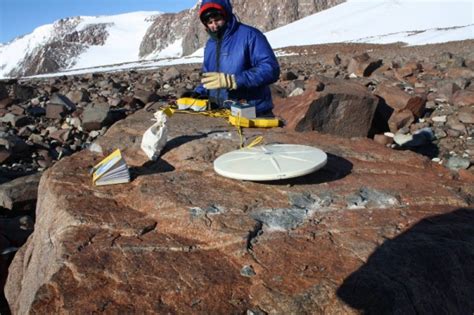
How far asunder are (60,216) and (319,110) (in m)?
2.96

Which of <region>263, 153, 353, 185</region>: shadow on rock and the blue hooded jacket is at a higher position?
the blue hooded jacket

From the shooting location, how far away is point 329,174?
120 inches

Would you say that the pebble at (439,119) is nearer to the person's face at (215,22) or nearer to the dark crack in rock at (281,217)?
the person's face at (215,22)

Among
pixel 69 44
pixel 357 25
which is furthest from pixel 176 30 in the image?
pixel 357 25

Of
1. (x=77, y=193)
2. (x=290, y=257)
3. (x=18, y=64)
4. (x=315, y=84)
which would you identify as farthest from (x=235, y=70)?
(x=18, y=64)

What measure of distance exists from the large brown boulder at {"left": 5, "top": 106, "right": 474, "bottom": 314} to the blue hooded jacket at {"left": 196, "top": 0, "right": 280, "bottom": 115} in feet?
3.82

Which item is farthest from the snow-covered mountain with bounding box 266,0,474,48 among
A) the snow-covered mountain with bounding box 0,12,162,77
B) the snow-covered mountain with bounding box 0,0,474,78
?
the snow-covered mountain with bounding box 0,12,162,77

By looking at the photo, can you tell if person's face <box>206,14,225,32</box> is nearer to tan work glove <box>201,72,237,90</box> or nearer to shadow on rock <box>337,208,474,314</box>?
tan work glove <box>201,72,237,90</box>

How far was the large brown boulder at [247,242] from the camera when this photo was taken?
200cm

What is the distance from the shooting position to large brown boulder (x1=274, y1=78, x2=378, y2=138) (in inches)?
187

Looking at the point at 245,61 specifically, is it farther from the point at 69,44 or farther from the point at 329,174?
the point at 69,44

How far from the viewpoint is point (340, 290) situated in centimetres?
202

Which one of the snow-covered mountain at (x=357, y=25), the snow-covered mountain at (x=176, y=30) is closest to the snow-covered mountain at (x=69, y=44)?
the snow-covered mountain at (x=176, y=30)

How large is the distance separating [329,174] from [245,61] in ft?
5.69
